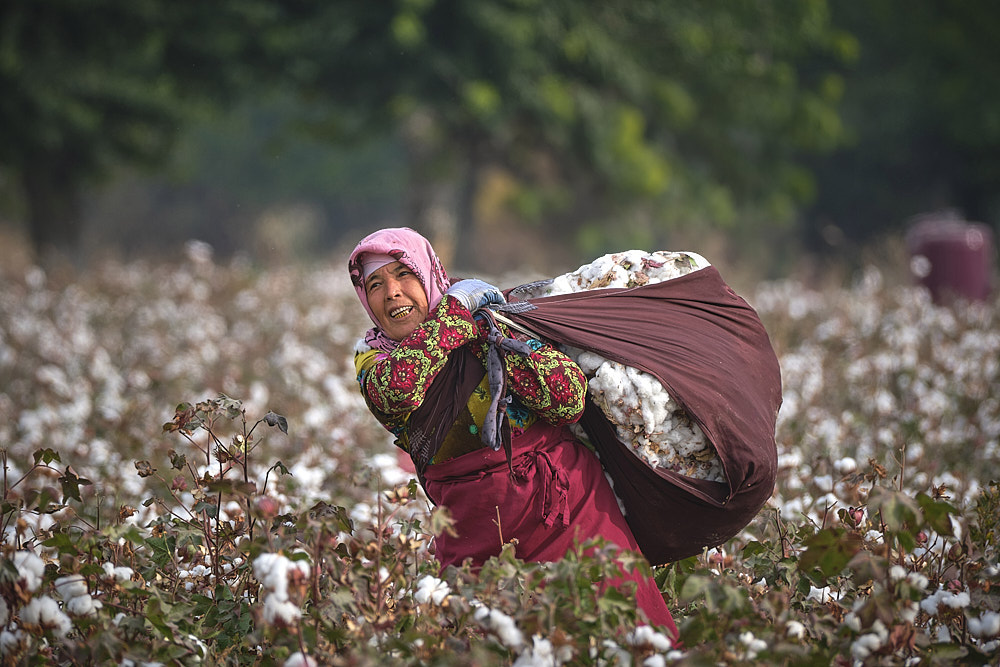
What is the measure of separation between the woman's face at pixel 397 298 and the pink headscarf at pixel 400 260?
0.9 inches

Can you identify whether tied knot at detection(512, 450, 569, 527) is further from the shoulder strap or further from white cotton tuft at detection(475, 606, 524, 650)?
white cotton tuft at detection(475, 606, 524, 650)

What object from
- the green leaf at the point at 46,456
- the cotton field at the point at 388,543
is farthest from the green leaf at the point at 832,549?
the green leaf at the point at 46,456

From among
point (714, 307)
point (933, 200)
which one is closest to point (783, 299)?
point (714, 307)

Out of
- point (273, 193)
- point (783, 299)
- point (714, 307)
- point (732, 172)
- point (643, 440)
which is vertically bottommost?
point (643, 440)

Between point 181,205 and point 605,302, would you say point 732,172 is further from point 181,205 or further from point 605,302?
point 181,205

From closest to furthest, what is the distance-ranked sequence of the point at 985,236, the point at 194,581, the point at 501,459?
the point at 501,459, the point at 194,581, the point at 985,236

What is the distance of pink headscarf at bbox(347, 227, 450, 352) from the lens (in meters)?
2.70

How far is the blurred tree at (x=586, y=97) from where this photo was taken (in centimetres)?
1373

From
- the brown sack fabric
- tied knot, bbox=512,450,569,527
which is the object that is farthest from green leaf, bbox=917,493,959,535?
tied knot, bbox=512,450,569,527

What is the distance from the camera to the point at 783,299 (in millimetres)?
9477

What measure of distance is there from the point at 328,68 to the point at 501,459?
492 inches

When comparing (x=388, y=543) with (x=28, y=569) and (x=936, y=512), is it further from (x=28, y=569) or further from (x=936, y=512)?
(x=936, y=512)

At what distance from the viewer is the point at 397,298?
2.71m

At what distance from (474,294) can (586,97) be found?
12.9m
